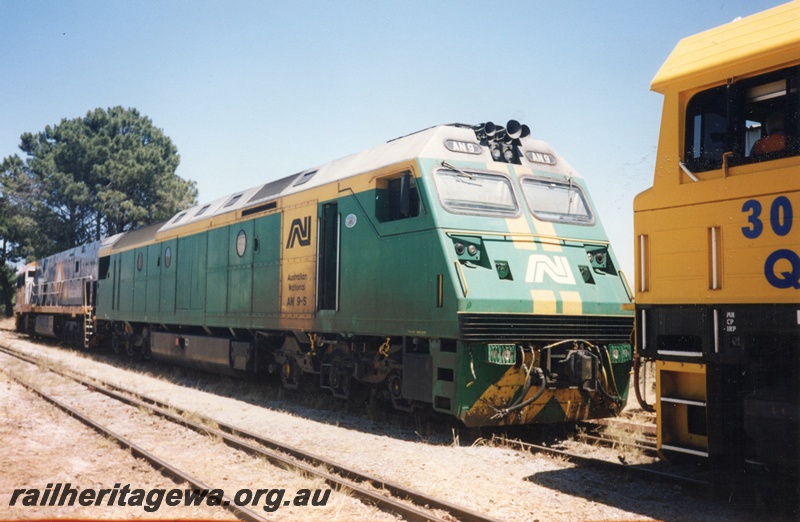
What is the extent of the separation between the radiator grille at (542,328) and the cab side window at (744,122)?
9.64ft

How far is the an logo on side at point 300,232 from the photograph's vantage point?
10.7 m

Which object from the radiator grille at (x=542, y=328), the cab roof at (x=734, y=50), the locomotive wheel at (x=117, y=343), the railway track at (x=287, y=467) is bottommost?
the railway track at (x=287, y=467)

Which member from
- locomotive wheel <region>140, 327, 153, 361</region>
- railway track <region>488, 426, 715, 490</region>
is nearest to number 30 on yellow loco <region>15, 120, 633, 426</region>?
railway track <region>488, 426, 715, 490</region>

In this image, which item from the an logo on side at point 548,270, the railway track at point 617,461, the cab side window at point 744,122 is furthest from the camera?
the an logo on side at point 548,270

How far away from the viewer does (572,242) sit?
28.8 ft

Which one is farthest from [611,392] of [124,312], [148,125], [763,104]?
[148,125]

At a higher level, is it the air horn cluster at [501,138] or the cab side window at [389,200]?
the air horn cluster at [501,138]

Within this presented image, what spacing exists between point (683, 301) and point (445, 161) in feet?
12.9

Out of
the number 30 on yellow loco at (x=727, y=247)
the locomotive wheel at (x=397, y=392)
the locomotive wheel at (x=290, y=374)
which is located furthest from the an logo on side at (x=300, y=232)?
the number 30 on yellow loco at (x=727, y=247)

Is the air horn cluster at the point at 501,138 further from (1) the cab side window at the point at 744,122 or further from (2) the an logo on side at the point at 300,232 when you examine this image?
(1) the cab side window at the point at 744,122

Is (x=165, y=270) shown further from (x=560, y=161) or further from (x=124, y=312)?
(x=560, y=161)

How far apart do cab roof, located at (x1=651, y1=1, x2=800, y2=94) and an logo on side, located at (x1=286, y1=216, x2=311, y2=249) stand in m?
6.30

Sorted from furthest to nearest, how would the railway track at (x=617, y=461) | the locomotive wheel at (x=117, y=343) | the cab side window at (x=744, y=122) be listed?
the locomotive wheel at (x=117, y=343) → the railway track at (x=617, y=461) → the cab side window at (x=744, y=122)

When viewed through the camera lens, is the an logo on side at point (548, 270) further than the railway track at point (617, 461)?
Yes
